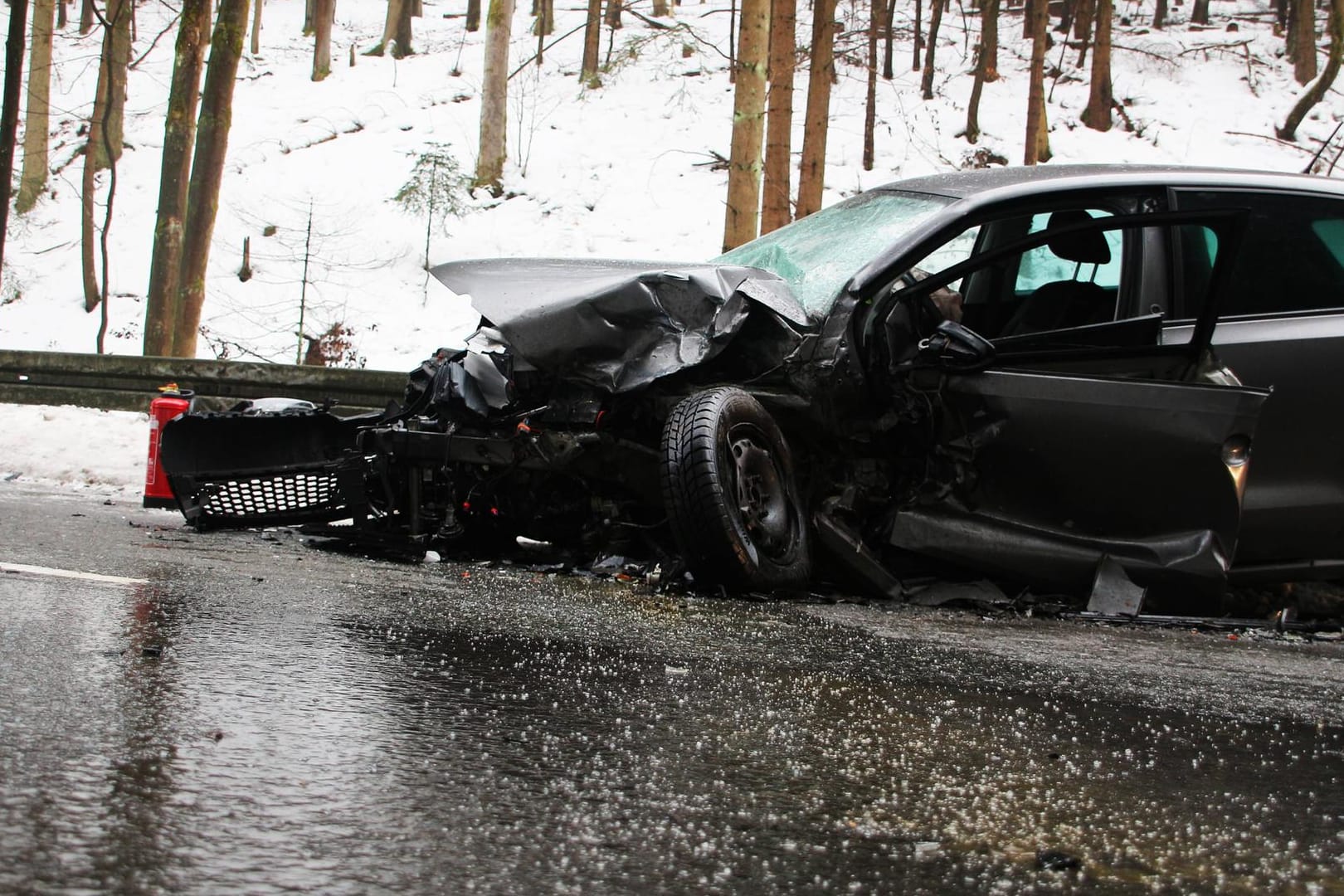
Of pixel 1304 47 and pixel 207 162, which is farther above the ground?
pixel 1304 47

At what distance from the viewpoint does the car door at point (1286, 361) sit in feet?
16.4

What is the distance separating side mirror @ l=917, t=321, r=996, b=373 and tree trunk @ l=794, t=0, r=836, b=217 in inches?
429

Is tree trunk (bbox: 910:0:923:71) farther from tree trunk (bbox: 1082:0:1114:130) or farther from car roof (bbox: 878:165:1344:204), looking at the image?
car roof (bbox: 878:165:1344:204)

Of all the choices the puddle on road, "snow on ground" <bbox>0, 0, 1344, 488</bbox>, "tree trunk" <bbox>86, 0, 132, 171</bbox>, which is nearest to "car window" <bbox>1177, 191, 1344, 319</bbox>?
the puddle on road

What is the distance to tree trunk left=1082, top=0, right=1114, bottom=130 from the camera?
2756 centimetres

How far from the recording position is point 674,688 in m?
3.09

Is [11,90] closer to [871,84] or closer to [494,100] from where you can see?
[494,100]

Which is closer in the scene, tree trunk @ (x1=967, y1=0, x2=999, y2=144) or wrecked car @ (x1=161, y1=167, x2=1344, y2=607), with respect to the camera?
wrecked car @ (x1=161, y1=167, x2=1344, y2=607)

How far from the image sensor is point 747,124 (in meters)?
12.3

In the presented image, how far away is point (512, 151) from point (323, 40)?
9717 mm

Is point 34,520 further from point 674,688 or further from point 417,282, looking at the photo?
point 417,282

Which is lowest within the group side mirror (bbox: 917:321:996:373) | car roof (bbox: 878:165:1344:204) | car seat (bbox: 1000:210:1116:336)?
side mirror (bbox: 917:321:996:373)

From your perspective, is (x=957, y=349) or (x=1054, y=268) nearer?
(x=957, y=349)

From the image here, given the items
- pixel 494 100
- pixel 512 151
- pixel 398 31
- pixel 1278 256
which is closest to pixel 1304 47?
pixel 512 151
